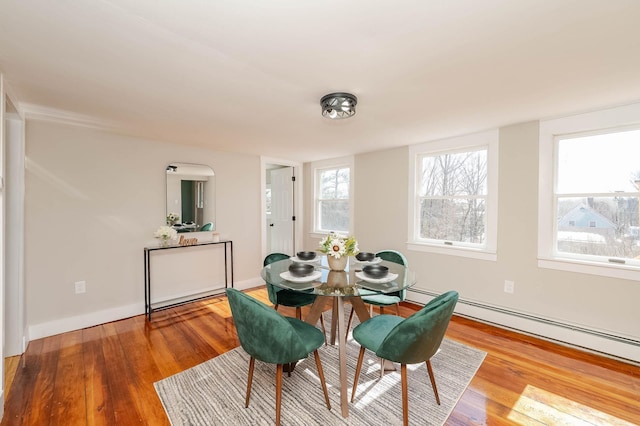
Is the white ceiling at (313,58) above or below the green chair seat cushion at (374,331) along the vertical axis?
above

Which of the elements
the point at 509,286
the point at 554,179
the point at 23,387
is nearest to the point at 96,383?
the point at 23,387

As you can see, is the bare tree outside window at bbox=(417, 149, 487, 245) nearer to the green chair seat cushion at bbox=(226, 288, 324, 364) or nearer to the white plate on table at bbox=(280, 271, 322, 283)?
the white plate on table at bbox=(280, 271, 322, 283)

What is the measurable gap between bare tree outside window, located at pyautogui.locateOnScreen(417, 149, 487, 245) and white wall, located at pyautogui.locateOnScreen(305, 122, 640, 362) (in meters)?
0.23

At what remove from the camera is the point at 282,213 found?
5.37 m

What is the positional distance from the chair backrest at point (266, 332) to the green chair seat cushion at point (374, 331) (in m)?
0.41

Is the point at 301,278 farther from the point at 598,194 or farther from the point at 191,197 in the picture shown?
the point at 598,194

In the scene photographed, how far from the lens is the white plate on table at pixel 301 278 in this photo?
6.64ft

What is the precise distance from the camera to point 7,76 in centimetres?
185

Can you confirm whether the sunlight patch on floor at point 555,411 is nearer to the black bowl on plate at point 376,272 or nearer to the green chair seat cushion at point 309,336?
the black bowl on plate at point 376,272

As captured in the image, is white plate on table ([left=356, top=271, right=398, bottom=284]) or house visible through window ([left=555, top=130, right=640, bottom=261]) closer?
white plate on table ([left=356, top=271, right=398, bottom=284])

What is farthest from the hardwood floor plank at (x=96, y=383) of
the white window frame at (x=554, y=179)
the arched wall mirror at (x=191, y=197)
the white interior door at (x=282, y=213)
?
the white window frame at (x=554, y=179)

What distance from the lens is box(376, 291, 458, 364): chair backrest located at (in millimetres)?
1526

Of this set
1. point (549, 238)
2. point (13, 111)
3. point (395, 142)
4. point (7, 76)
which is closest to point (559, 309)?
point (549, 238)

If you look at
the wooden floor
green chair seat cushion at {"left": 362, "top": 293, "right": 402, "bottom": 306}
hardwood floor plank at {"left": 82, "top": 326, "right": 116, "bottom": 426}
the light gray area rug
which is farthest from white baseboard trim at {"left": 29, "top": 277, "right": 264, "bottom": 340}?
green chair seat cushion at {"left": 362, "top": 293, "right": 402, "bottom": 306}
